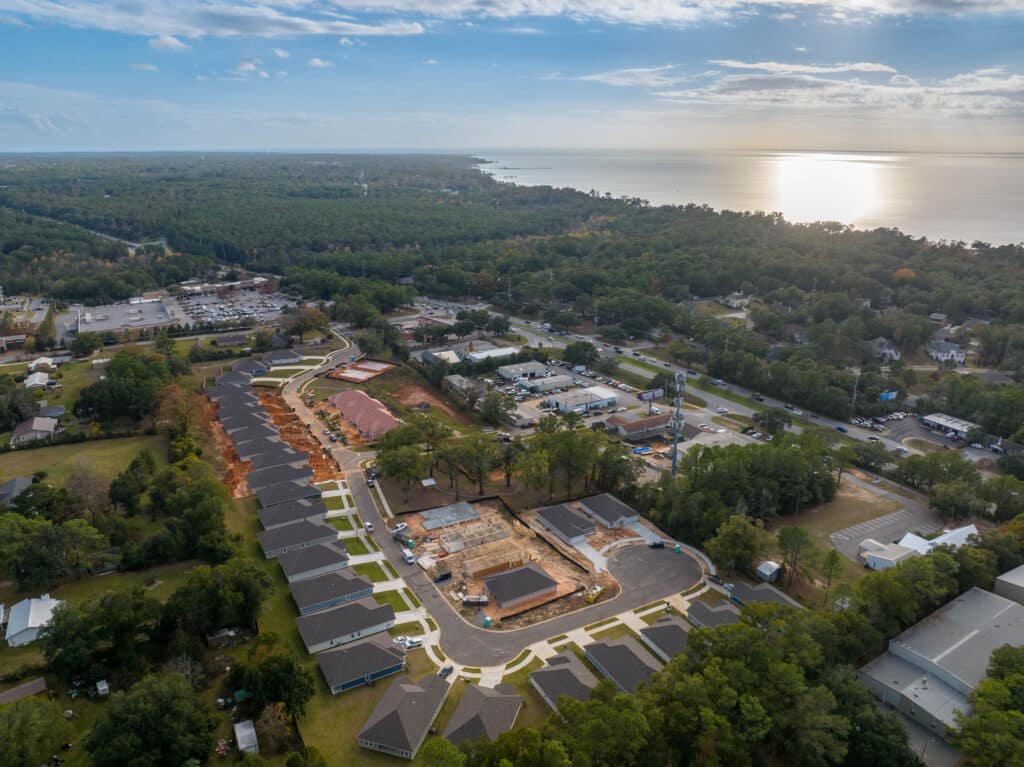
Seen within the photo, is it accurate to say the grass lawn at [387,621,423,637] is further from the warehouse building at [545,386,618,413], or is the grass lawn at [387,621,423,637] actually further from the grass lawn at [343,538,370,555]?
the warehouse building at [545,386,618,413]

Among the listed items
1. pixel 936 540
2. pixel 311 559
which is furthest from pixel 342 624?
pixel 936 540

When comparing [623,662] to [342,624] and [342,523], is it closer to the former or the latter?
[342,624]

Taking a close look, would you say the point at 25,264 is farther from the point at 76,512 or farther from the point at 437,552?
the point at 437,552

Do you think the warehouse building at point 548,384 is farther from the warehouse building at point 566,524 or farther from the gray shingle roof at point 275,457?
the gray shingle roof at point 275,457

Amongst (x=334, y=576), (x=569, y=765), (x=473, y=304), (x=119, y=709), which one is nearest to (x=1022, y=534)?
(x=569, y=765)

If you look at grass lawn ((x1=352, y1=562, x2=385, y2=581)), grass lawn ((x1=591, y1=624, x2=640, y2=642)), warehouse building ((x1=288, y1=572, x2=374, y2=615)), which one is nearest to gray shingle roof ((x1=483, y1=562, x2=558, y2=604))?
grass lawn ((x1=591, y1=624, x2=640, y2=642))

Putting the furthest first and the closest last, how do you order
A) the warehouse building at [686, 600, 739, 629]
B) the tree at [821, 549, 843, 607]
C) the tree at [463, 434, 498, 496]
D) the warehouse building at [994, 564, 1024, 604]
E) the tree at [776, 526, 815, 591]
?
the tree at [463, 434, 498, 496] → the tree at [776, 526, 815, 591] → the warehouse building at [994, 564, 1024, 604] → the tree at [821, 549, 843, 607] → the warehouse building at [686, 600, 739, 629]
